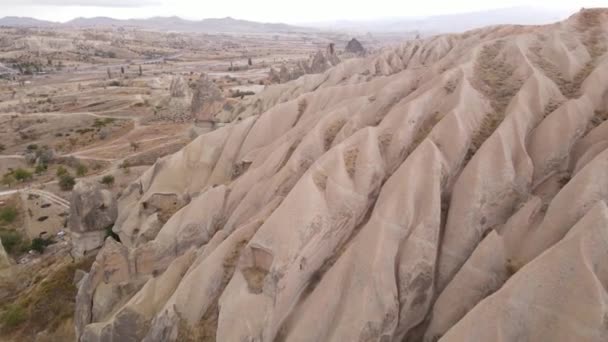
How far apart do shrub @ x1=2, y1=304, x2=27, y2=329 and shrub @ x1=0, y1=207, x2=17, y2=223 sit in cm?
2402

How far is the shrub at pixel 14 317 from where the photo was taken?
2033 cm

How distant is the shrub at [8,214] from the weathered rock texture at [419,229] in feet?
100

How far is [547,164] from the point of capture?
43.1ft

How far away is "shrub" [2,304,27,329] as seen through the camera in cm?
2033

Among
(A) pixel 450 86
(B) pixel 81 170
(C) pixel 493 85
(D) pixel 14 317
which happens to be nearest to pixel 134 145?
(B) pixel 81 170

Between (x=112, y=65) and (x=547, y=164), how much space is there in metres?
192

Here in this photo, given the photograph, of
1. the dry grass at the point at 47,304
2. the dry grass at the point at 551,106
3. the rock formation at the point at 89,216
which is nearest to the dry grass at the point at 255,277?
the dry grass at the point at 551,106

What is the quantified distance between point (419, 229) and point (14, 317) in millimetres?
19797

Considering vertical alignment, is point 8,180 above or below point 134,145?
below

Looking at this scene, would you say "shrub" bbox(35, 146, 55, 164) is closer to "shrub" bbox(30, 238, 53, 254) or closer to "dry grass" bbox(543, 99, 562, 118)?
"shrub" bbox(30, 238, 53, 254)

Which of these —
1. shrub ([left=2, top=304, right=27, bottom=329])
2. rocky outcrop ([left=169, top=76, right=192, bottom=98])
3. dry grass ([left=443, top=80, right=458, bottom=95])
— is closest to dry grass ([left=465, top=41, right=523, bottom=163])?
dry grass ([left=443, top=80, right=458, bottom=95])

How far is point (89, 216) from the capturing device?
82.9 ft

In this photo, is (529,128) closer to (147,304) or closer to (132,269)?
(147,304)

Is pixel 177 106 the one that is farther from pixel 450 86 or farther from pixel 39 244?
pixel 450 86
